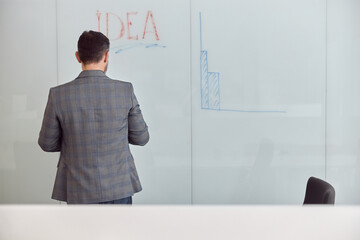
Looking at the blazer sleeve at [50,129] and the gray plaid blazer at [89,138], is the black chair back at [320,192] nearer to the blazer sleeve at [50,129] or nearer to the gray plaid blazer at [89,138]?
the gray plaid blazer at [89,138]

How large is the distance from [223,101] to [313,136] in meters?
0.75

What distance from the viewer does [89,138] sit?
5.37ft

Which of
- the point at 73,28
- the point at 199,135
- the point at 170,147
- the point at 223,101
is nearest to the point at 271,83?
the point at 223,101

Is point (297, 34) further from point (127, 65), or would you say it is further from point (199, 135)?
point (127, 65)

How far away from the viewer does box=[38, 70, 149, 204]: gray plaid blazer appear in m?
1.63

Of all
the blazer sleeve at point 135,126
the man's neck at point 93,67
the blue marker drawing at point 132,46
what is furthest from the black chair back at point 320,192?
the blue marker drawing at point 132,46

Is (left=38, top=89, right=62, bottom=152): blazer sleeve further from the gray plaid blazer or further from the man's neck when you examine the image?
the man's neck

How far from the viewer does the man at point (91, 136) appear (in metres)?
1.63
